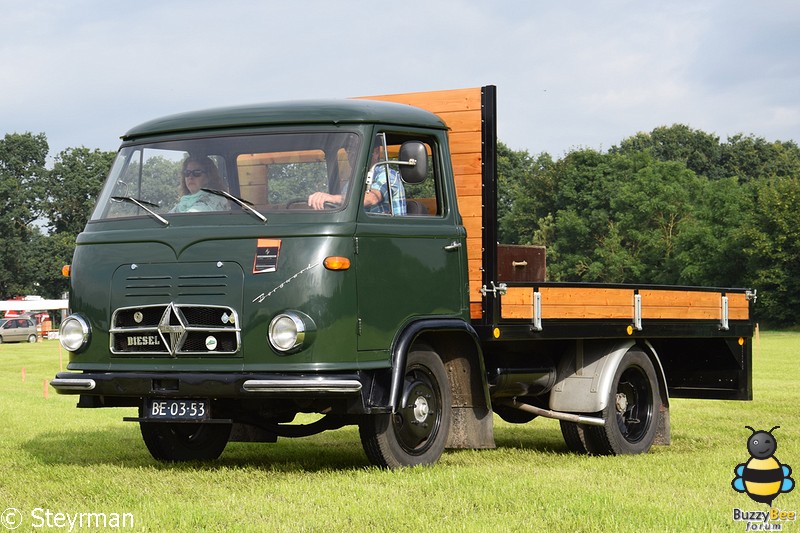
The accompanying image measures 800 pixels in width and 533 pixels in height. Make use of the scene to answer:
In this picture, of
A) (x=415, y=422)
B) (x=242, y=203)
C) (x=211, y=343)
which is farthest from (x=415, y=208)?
(x=211, y=343)

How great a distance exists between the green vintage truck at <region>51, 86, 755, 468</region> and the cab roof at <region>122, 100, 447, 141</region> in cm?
2

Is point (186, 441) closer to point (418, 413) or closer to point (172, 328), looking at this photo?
point (172, 328)

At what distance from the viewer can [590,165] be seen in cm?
8556

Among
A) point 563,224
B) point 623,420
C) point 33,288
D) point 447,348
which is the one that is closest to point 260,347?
point 447,348

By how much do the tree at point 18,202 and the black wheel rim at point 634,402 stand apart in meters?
85.9

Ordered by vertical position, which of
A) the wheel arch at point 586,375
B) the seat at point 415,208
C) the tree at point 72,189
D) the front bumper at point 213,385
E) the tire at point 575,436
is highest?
the tree at point 72,189

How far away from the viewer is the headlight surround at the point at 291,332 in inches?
329

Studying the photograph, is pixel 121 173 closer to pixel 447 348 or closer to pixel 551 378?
pixel 447 348

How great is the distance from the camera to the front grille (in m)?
8.52

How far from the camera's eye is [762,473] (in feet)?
25.6

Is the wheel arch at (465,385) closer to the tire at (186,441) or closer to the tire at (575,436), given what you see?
the tire at (575,436)

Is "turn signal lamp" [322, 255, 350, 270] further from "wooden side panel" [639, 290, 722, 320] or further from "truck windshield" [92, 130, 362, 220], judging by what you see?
"wooden side panel" [639, 290, 722, 320]

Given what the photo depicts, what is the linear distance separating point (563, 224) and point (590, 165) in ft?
23.8

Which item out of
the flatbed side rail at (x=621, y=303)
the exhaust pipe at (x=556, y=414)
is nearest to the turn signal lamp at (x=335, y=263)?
the flatbed side rail at (x=621, y=303)
